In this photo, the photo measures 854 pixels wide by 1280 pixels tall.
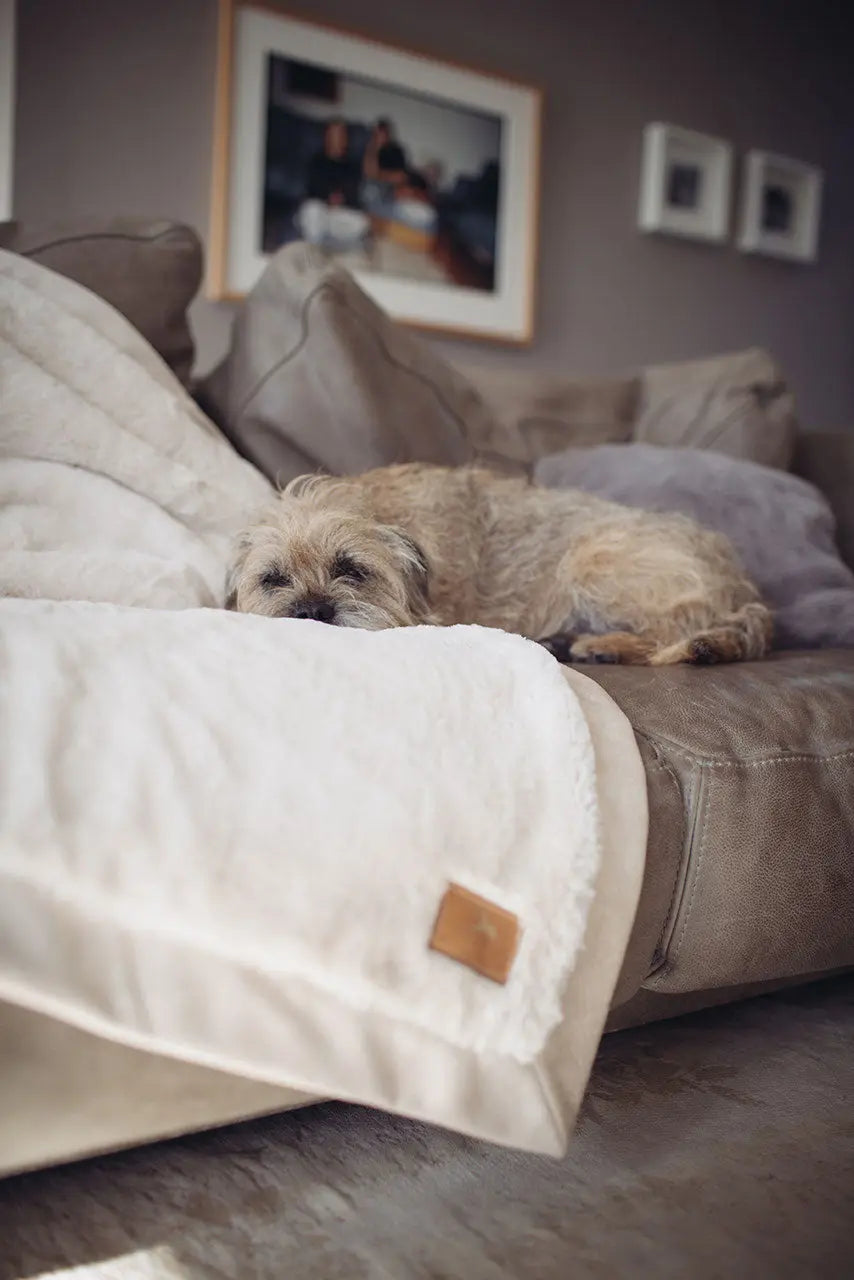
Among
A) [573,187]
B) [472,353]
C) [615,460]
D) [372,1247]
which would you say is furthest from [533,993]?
[573,187]

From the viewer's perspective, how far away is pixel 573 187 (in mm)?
4918

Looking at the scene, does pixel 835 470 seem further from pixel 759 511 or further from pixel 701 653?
pixel 701 653

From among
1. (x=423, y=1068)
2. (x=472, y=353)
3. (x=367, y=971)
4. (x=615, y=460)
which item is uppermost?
(x=472, y=353)

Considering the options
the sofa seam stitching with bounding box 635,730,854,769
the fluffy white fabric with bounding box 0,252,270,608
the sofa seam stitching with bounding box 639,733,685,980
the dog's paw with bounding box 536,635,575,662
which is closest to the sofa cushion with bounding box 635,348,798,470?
the dog's paw with bounding box 536,635,575,662

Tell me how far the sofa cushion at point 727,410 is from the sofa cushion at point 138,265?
139cm

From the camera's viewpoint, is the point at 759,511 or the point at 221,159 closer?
the point at 759,511

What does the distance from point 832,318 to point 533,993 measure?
19.0 ft

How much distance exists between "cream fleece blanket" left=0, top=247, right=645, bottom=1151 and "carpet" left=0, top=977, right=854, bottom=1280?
0.49 ft

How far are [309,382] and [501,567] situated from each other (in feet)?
1.97

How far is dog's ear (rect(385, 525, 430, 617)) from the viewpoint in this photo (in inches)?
80.0

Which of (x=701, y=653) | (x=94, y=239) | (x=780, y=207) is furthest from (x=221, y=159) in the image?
(x=780, y=207)

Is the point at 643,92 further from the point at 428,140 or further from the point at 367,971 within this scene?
the point at 367,971

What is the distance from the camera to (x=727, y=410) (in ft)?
9.70

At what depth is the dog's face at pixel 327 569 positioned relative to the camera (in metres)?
1.96
